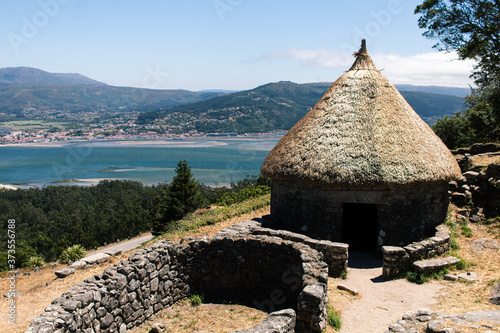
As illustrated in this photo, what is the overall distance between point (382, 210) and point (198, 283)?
5.55 metres

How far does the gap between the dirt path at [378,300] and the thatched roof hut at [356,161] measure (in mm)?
1864

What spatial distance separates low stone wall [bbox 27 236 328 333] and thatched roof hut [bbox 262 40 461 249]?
2.96 m

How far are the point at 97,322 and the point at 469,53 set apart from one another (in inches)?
805

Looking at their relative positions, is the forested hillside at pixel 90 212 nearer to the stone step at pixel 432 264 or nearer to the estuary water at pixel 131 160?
the stone step at pixel 432 264

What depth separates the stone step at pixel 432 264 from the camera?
8.58 m

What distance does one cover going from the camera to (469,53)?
18.5 metres

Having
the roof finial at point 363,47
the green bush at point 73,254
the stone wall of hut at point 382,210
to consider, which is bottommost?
the green bush at point 73,254

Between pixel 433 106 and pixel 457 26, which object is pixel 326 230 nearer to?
pixel 457 26

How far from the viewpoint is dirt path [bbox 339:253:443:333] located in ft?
22.0

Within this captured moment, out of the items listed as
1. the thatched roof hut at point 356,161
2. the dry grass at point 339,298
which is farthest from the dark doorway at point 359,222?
the dry grass at point 339,298

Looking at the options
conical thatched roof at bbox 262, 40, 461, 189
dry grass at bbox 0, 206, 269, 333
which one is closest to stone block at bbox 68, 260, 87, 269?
dry grass at bbox 0, 206, 269, 333

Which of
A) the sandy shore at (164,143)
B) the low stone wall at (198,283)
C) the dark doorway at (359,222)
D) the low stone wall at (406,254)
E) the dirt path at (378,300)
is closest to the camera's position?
the low stone wall at (198,283)

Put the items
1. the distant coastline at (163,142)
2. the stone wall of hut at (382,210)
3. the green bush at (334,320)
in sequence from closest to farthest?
1. the green bush at (334,320)
2. the stone wall of hut at (382,210)
3. the distant coastline at (163,142)

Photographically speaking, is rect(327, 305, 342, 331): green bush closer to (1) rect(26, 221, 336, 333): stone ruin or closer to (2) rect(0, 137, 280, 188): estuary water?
(1) rect(26, 221, 336, 333): stone ruin
